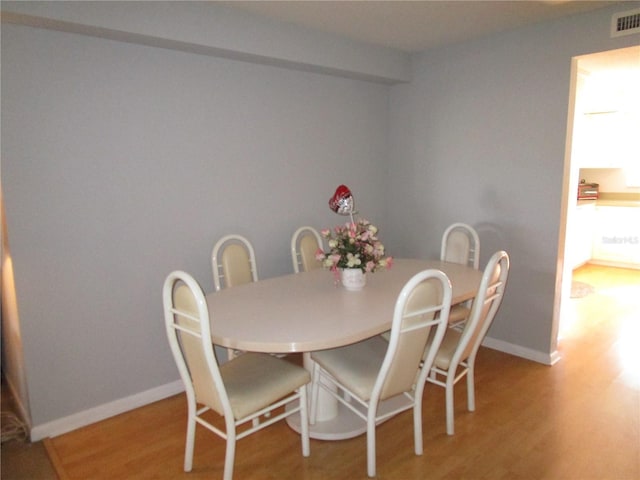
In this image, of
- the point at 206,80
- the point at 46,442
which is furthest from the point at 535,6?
the point at 46,442

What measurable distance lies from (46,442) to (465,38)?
3.75 m

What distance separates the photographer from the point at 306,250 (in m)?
3.12

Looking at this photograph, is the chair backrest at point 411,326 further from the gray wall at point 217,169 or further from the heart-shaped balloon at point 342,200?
the gray wall at point 217,169

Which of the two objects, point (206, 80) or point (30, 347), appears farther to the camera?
point (206, 80)

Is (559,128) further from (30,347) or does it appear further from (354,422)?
(30,347)

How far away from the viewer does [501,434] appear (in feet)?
7.60

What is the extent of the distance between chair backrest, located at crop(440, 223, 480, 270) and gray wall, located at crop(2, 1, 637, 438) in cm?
32

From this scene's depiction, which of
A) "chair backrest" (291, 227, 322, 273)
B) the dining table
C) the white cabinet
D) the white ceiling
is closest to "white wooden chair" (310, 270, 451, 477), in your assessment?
the dining table

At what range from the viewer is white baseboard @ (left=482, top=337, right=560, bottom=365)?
10.4ft

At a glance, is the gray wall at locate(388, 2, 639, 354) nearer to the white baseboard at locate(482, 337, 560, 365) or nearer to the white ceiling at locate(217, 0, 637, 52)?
the white baseboard at locate(482, 337, 560, 365)

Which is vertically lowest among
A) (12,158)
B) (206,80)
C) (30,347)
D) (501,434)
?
(501,434)

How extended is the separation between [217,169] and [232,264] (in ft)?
2.13

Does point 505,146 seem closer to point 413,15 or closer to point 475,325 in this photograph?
point 413,15

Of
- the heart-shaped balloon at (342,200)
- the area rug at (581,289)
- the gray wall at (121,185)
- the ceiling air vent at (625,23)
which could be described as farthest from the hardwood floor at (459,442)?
the ceiling air vent at (625,23)
